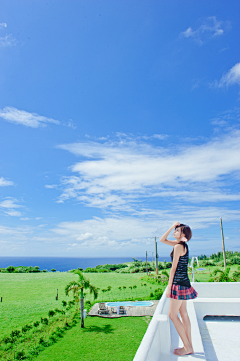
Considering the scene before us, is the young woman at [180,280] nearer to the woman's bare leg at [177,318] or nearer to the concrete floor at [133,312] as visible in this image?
the woman's bare leg at [177,318]

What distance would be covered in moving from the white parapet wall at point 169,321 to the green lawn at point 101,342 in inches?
146

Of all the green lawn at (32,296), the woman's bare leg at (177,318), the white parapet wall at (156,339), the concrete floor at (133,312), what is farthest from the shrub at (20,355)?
the woman's bare leg at (177,318)

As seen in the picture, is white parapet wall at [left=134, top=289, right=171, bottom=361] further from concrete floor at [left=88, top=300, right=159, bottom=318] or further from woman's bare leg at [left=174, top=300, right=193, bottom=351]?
concrete floor at [left=88, top=300, right=159, bottom=318]

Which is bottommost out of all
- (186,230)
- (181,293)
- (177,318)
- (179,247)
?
(177,318)

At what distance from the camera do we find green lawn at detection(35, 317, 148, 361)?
30.1 feet

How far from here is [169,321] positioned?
4.41 meters

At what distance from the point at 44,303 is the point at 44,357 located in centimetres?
1261

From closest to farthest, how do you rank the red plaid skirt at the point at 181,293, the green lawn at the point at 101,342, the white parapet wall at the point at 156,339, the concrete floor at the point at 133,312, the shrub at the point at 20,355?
the white parapet wall at the point at 156,339, the red plaid skirt at the point at 181,293, the green lawn at the point at 101,342, the shrub at the point at 20,355, the concrete floor at the point at 133,312

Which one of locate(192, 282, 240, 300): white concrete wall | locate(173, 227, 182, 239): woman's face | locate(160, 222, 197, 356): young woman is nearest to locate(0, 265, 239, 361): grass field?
locate(192, 282, 240, 300): white concrete wall

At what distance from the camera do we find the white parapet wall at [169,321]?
3.08 m

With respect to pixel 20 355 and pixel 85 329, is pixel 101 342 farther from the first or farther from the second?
pixel 20 355

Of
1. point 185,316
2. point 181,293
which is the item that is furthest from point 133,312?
point 181,293

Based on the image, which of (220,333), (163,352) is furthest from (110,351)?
(163,352)

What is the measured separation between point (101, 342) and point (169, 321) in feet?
25.0
